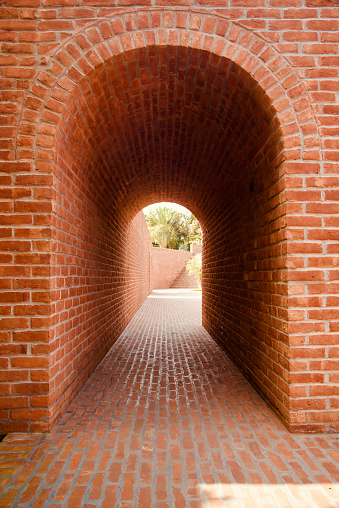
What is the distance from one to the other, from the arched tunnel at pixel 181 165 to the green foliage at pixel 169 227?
3694cm

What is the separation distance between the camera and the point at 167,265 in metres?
30.9

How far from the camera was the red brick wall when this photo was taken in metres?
29.1

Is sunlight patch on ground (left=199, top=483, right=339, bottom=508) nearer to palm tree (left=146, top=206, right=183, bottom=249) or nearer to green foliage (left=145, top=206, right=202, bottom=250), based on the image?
green foliage (left=145, top=206, right=202, bottom=250)

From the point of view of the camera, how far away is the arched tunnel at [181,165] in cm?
280

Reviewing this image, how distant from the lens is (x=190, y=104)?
3.58 m

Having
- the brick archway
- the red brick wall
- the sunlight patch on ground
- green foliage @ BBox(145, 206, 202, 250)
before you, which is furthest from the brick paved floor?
green foliage @ BBox(145, 206, 202, 250)

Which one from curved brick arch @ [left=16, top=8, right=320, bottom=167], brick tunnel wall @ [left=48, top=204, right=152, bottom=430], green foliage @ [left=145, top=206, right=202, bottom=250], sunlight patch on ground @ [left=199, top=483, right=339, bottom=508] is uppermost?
green foliage @ [left=145, top=206, right=202, bottom=250]

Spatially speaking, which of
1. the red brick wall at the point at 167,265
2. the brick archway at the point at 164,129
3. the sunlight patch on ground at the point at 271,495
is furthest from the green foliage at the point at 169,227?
the sunlight patch on ground at the point at 271,495

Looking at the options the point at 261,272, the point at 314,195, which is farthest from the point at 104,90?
the point at 261,272

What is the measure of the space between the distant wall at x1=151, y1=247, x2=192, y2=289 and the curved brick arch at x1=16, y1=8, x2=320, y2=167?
2515cm

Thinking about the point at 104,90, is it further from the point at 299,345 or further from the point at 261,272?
the point at 299,345

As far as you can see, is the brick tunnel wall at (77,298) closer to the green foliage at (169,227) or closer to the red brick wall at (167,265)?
the red brick wall at (167,265)

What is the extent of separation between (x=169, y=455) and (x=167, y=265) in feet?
94.1

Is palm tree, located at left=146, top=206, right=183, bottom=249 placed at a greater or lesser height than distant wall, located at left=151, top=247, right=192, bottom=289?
greater
